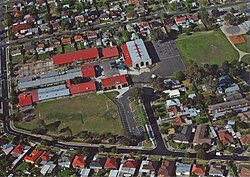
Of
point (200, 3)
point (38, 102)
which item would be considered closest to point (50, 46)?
point (38, 102)

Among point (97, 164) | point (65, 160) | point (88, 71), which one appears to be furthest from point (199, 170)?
point (88, 71)

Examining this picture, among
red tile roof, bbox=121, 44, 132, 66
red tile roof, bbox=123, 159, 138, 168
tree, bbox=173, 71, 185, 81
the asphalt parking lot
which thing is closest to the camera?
red tile roof, bbox=123, 159, 138, 168

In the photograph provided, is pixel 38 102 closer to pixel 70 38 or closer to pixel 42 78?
pixel 42 78

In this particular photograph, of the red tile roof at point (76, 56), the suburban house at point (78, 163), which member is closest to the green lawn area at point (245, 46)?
the red tile roof at point (76, 56)

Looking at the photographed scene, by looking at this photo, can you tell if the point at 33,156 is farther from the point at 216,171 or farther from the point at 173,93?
the point at 216,171

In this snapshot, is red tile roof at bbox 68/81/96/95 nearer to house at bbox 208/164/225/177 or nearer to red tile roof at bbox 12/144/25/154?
red tile roof at bbox 12/144/25/154

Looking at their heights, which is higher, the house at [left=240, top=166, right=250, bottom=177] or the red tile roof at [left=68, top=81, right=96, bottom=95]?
the red tile roof at [left=68, top=81, right=96, bottom=95]

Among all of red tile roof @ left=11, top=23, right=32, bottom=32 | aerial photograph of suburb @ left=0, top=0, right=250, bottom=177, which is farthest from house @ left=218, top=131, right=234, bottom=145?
red tile roof @ left=11, top=23, right=32, bottom=32

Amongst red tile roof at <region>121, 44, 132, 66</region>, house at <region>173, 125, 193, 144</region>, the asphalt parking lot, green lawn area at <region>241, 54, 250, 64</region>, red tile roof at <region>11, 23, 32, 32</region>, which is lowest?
green lawn area at <region>241, 54, 250, 64</region>
